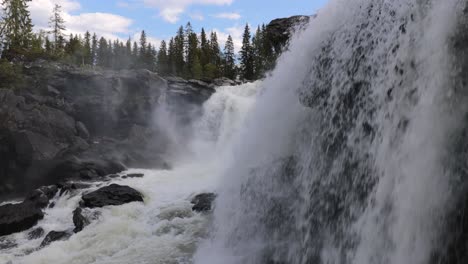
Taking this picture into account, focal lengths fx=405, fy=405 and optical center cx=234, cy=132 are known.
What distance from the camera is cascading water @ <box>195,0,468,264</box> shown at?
241 inches

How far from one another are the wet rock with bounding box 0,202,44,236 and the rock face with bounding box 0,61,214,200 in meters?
7.11

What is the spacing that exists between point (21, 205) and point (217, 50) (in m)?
68.3

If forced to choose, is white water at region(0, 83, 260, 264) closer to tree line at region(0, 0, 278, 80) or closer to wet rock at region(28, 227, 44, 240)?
wet rock at region(28, 227, 44, 240)

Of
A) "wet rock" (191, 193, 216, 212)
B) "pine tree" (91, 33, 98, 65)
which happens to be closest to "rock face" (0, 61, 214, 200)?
"wet rock" (191, 193, 216, 212)

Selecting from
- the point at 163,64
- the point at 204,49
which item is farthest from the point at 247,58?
the point at 163,64

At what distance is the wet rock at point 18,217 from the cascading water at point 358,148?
874 centimetres

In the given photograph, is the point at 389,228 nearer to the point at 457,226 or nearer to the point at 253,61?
the point at 457,226

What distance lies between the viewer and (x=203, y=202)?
17.7 m

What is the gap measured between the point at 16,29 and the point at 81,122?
73.5 feet

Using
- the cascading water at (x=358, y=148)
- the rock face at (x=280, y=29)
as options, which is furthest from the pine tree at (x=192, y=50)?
the cascading water at (x=358, y=148)

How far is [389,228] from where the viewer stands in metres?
6.66

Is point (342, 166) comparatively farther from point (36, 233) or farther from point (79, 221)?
point (36, 233)

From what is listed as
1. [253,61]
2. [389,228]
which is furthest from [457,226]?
Answer: [253,61]

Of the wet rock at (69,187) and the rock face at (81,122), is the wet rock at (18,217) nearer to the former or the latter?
A: the wet rock at (69,187)
